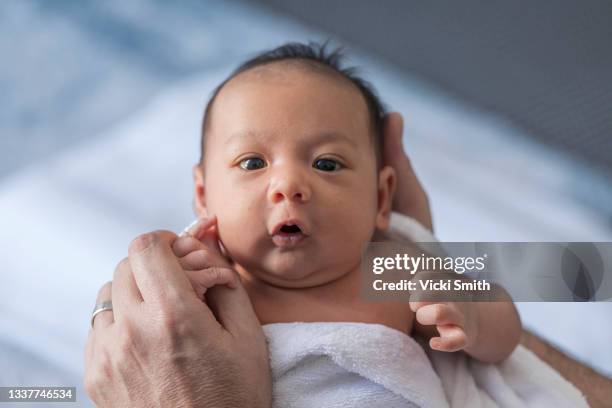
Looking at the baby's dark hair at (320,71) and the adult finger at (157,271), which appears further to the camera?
the baby's dark hair at (320,71)

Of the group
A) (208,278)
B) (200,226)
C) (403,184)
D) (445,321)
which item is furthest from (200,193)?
(445,321)

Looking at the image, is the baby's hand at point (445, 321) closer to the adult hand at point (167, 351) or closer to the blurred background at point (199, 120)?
the adult hand at point (167, 351)

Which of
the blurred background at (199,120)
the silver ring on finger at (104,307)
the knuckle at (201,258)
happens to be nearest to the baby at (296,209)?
the knuckle at (201,258)

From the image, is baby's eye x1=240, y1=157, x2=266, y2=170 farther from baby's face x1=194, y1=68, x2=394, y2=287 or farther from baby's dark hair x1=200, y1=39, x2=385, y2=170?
baby's dark hair x1=200, y1=39, x2=385, y2=170

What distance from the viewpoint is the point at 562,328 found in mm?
1259

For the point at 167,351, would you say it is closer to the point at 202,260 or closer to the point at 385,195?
the point at 202,260

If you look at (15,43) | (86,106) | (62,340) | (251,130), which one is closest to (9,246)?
(62,340)

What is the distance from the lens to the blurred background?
123cm

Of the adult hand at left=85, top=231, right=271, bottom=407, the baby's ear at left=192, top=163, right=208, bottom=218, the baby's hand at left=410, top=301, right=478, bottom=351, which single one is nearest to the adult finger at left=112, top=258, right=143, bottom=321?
the adult hand at left=85, top=231, right=271, bottom=407

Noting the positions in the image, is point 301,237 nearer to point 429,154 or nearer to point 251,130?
point 251,130

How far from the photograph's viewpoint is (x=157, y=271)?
0.78 m

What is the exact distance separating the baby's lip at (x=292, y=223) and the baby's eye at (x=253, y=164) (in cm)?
10

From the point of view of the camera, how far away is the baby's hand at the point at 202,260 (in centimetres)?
82

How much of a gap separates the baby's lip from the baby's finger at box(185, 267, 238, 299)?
0.08m
